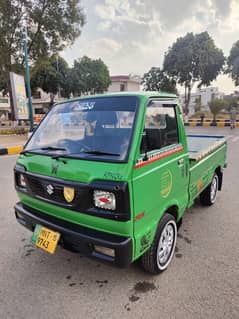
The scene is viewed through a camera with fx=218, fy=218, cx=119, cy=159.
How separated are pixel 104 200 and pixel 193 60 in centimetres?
2563

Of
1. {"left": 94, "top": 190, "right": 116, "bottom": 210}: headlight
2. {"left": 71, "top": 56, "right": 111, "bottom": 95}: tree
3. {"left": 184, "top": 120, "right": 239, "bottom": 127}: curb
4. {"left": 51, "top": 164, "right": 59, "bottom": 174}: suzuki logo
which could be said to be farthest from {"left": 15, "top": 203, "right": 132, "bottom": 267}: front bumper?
{"left": 71, "top": 56, "right": 111, "bottom": 95}: tree

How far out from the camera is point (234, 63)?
24.1 meters

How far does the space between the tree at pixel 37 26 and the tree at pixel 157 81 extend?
16218 millimetres

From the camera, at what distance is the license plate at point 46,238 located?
6.34 feet

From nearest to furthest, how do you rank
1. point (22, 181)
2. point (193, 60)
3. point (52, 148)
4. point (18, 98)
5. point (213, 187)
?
point (52, 148) → point (22, 181) → point (213, 187) → point (18, 98) → point (193, 60)

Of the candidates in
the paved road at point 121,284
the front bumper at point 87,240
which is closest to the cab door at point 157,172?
the front bumper at point 87,240

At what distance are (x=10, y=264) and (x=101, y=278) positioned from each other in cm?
104

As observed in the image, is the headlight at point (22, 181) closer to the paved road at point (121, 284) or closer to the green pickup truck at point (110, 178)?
the green pickup truck at point (110, 178)

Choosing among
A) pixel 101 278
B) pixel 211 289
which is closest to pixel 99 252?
pixel 101 278

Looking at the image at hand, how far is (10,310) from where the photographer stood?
1.81 m

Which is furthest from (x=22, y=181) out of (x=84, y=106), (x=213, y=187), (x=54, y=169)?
(x=213, y=187)

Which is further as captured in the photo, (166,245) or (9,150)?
(9,150)

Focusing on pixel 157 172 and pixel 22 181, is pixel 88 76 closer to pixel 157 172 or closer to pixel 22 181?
pixel 22 181

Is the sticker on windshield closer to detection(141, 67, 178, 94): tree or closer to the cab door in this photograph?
the cab door
